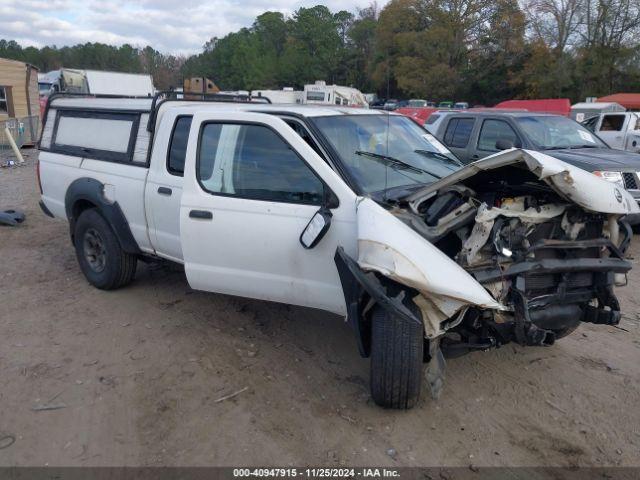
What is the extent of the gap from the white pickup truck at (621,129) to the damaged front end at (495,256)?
41.7ft

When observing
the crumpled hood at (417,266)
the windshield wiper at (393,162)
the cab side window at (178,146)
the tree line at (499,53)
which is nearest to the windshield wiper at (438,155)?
the windshield wiper at (393,162)

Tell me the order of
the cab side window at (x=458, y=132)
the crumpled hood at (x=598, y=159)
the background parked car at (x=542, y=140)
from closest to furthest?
the crumpled hood at (x=598, y=159) < the background parked car at (x=542, y=140) < the cab side window at (x=458, y=132)

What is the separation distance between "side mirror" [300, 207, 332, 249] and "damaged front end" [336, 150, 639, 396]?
26 centimetres

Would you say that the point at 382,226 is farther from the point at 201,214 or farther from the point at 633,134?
the point at 633,134

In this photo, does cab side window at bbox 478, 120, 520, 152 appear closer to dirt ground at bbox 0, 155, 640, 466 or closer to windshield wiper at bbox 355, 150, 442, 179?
dirt ground at bbox 0, 155, 640, 466

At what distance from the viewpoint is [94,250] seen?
217 inches

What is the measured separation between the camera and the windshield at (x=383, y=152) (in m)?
3.73

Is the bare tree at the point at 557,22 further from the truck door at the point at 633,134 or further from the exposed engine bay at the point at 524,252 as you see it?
the exposed engine bay at the point at 524,252

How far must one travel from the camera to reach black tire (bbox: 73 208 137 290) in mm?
5230

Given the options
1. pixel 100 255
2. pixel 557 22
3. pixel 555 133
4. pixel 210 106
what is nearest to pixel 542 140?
pixel 555 133

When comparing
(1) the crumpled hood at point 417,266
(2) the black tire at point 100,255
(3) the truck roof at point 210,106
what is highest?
(3) the truck roof at point 210,106

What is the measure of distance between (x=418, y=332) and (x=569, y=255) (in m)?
1.05

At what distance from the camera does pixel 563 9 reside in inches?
1454

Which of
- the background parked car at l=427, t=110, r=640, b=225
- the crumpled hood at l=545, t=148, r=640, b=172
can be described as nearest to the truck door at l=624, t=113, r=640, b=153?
the background parked car at l=427, t=110, r=640, b=225
